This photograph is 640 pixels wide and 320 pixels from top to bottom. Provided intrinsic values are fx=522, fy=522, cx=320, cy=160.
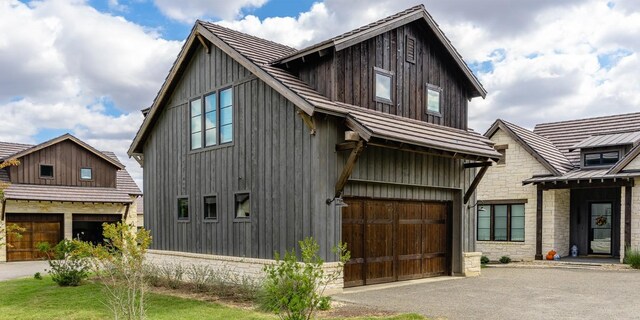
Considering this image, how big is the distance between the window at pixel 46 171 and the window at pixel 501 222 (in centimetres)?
2135

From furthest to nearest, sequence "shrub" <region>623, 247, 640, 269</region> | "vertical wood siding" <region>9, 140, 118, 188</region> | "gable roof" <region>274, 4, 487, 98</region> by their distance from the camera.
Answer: "vertical wood siding" <region>9, 140, 118, 188</region>, "shrub" <region>623, 247, 640, 269</region>, "gable roof" <region>274, 4, 487, 98</region>

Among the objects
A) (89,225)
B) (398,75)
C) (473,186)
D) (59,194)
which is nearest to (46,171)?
(59,194)

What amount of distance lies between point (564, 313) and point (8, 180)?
83.4 ft

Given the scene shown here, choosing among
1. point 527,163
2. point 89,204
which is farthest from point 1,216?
point 527,163

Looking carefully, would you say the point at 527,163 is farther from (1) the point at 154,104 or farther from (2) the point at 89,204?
(2) the point at 89,204

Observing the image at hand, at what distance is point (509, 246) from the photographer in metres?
21.6

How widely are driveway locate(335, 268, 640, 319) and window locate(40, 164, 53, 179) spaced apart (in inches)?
818

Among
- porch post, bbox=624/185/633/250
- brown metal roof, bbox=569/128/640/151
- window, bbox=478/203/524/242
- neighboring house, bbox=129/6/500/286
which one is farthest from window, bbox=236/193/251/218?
brown metal roof, bbox=569/128/640/151

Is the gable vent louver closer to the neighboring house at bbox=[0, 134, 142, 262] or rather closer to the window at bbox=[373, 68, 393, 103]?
the window at bbox=[373, 68, 393, 103]

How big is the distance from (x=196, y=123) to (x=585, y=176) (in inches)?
555

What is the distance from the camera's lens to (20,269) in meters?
21.0

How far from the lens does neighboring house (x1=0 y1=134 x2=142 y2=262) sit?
25.0 m

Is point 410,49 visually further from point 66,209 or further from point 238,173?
point 66,209

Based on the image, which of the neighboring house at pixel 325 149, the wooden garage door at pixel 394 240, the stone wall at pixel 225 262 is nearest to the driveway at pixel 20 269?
the stone wall at pixel 225 262
